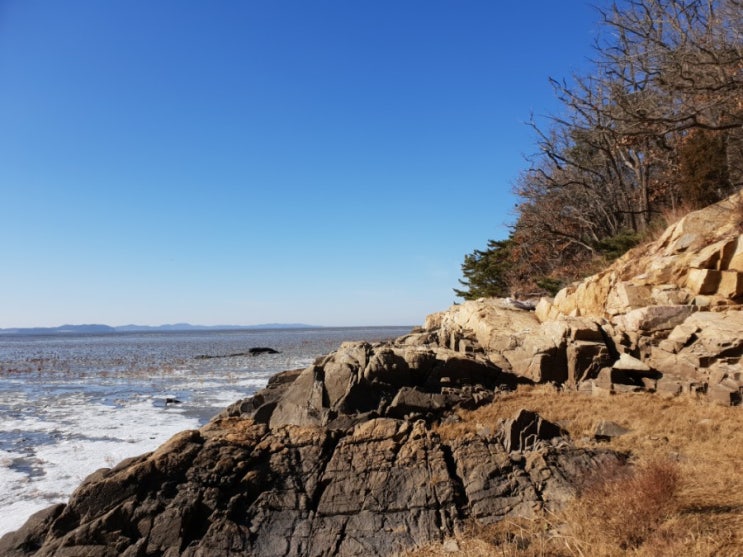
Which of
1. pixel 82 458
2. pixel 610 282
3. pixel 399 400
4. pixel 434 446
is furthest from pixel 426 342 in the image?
pixel 82 458

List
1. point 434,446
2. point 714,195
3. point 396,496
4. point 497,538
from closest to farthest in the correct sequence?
point 497,538, point 396,496, point 434,446, point 714,195

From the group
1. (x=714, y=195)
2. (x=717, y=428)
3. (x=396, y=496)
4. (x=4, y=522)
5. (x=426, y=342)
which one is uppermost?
(x=714, y=195)

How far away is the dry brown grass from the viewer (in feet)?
19.7

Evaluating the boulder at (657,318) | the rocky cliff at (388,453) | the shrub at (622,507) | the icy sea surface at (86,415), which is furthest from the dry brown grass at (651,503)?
the icy sea surface at (86,415)

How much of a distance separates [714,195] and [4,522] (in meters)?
23.2

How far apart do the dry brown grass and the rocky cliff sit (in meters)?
0.44

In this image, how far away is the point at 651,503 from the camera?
6613 millimetres

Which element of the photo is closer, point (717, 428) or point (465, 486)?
point (465, 486)

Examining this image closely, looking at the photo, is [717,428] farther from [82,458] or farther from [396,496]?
[82,458]

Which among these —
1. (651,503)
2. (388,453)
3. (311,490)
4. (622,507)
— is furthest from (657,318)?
(311,490)

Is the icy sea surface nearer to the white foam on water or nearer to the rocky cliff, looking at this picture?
the white foam on water

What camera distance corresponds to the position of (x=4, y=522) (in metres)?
9.03

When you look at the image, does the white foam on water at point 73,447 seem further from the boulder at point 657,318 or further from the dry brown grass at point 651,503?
the boulder at point 657,318

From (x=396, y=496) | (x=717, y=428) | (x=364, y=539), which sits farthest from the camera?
(x=717, y=428)
